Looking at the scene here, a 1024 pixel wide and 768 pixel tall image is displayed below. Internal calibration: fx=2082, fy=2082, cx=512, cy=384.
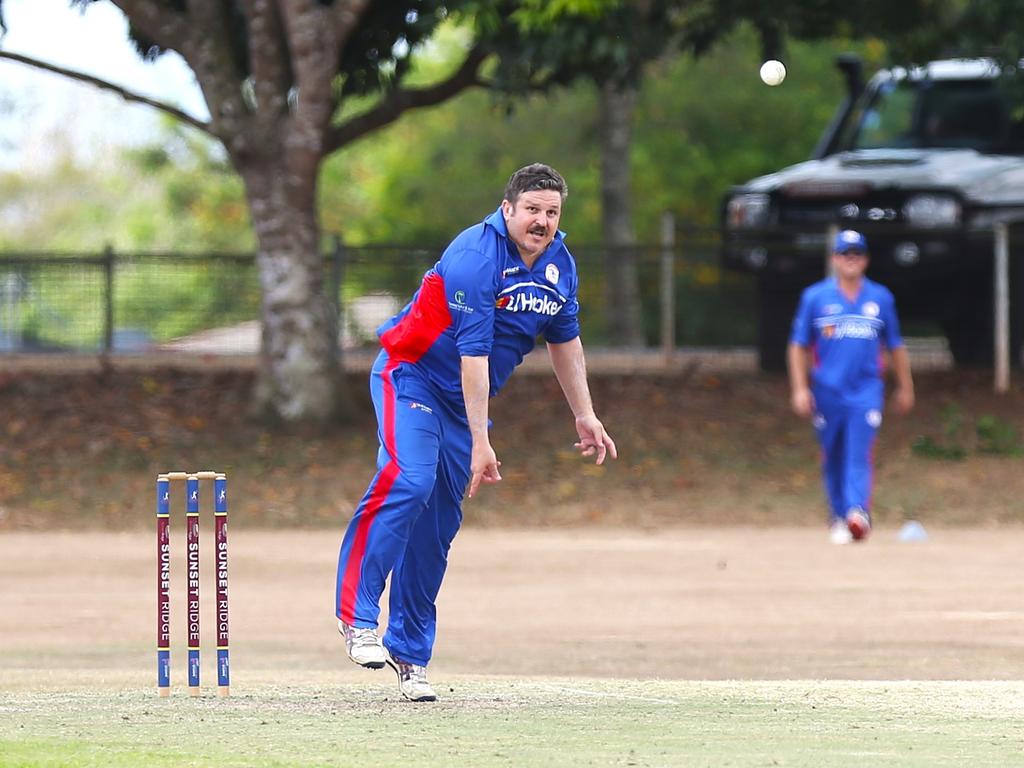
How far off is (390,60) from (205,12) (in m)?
2.27

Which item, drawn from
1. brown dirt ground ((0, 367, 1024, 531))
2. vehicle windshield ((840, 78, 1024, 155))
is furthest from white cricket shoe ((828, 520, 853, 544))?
vehicle windshield ((840, 78, 1024, 155))

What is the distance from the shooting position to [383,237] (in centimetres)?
4334

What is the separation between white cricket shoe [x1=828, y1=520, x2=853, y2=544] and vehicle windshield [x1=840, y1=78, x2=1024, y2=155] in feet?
20.6

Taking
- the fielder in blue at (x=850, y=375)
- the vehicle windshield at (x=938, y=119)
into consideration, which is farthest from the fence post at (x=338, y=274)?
the fielder in blue at (x=850, y=375)

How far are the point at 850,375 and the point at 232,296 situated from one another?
11.9 meters

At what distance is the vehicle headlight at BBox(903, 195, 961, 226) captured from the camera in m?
19.9

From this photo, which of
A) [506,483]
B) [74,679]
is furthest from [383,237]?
[74,679]

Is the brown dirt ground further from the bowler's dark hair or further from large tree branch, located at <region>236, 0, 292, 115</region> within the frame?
the bowler's dark hair

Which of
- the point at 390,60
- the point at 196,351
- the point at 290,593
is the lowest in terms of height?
the point at 290,593

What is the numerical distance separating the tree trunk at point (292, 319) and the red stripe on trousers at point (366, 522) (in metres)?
12.7

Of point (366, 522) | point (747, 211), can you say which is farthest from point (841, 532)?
point (366, 522)

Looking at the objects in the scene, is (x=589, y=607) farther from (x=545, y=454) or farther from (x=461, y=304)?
(x=545, y=454)

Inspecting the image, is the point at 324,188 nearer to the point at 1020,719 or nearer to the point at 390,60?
the point at 390,60

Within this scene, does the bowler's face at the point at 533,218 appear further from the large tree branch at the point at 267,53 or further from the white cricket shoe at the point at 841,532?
the large tree branch at the point at 267,53
